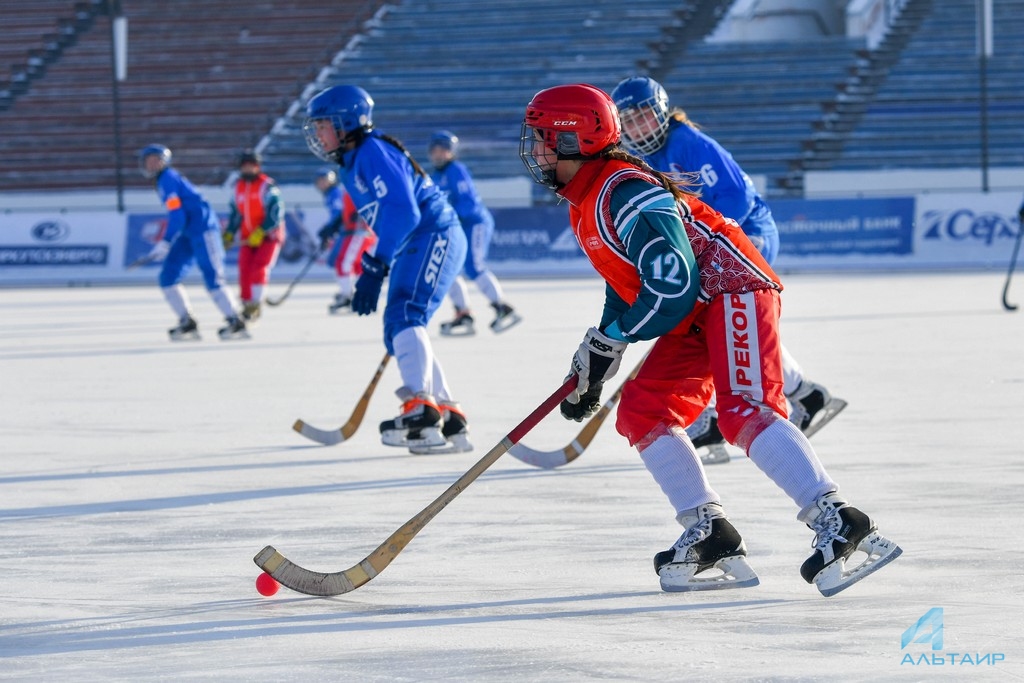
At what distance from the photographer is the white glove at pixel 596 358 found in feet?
12.4

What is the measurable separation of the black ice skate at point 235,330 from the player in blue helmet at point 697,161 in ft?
23.0

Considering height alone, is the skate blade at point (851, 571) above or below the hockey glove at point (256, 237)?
above

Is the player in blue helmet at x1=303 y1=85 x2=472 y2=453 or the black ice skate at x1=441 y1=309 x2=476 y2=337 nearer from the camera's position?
the player in blue helmet at x1=303 y1=85 x2=472 y2=453

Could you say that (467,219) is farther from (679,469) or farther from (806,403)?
(679,469)

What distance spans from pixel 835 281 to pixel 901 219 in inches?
107

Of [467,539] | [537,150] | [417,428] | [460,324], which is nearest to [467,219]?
[460,324]

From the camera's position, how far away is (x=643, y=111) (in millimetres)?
6098

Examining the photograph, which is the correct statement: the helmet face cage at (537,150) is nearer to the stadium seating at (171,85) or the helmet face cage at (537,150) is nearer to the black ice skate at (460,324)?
the black ice skate at (460,324)

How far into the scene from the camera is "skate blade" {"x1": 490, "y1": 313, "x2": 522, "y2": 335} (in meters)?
12.8

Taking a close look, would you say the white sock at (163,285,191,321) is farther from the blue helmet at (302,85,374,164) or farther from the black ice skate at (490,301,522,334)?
the blue helmet at (302,85,374,164)

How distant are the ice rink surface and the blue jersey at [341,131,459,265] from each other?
2.90 ft

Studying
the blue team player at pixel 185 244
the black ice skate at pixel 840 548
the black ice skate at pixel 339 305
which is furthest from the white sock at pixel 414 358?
the black ice skate at pixel 339 305

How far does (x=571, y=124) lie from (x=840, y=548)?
1.19 m

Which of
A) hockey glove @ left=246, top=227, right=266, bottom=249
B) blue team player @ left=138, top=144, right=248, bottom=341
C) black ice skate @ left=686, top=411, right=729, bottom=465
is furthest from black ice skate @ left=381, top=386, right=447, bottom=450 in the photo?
hockey glove @ left=246, top=227, right=266, bottom=249
